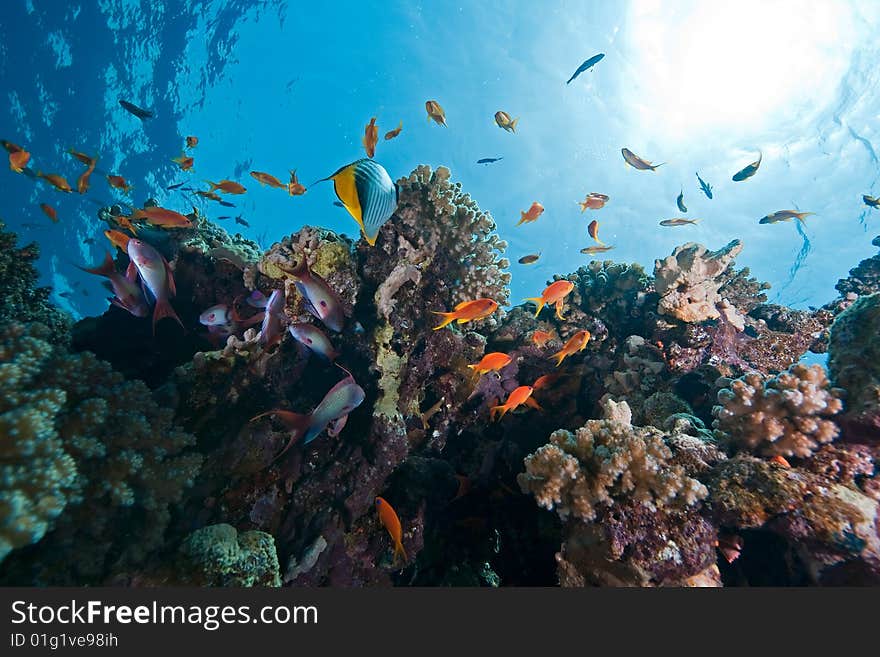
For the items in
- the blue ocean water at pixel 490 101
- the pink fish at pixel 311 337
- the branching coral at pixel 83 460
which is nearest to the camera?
the branching coral at pixel 83 460

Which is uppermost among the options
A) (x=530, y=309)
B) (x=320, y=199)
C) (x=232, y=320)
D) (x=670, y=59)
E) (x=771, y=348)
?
(x=320, y=199)

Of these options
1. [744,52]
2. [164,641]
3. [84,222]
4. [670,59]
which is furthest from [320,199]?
[164,641]

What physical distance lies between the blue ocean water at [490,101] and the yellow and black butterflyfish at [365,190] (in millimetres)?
31586

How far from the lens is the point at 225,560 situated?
2.62 metres

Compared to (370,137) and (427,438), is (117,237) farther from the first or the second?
(427,438)

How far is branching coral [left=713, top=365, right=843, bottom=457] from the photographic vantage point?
9.77 feet

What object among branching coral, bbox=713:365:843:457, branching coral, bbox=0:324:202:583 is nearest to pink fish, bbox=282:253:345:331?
branching coral, bbox=0:324:202:583

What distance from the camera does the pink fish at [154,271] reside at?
3018 mm

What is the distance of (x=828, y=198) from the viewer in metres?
31.1

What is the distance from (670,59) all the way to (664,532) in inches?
1426

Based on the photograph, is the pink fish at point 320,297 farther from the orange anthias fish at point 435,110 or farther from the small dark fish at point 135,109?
the small dark fish at point 135,109

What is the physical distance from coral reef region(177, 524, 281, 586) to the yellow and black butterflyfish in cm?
254

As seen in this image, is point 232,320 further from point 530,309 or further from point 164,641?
point 530,309

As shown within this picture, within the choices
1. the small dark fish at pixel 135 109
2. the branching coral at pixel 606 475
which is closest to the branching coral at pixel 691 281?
the branching coral at pixel 606 475
